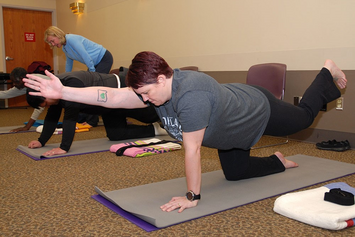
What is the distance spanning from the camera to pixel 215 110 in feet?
5.19

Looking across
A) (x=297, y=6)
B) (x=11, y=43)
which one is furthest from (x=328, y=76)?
(x=11, y=43)

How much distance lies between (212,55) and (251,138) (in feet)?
9.29

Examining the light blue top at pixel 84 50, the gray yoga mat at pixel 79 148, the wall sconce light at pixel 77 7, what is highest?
the wall sconce light at pixel 77 7

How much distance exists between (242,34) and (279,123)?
240 cm

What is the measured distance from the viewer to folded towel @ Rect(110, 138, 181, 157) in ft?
9.91

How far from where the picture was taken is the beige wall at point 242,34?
3.32 metres

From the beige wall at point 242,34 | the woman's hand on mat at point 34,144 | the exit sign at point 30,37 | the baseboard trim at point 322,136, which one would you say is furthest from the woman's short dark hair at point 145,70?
the exit sign at point 30,37

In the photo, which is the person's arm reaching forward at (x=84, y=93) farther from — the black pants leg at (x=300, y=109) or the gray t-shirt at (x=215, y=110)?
the black pants leg at (x=300, y=109)

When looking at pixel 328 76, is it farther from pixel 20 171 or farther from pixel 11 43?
pixel 11 43

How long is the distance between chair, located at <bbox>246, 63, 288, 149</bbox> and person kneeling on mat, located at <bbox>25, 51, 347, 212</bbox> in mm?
1338

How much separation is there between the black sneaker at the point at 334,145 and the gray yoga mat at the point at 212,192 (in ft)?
2.13

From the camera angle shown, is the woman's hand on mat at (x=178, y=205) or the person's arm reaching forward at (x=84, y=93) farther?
the woman's hand on mat at (x=178, y=205)

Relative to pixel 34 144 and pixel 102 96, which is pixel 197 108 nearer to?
pixel 102 96

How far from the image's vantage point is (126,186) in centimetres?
221
